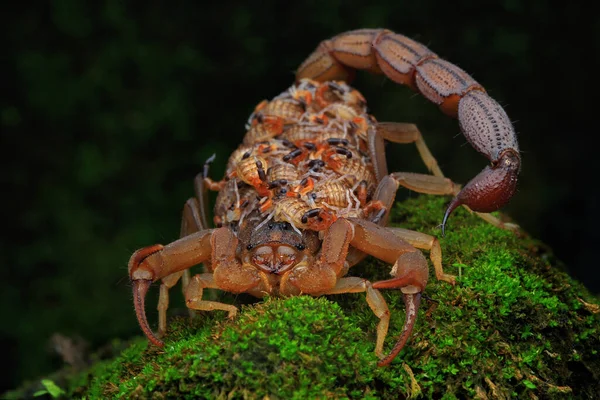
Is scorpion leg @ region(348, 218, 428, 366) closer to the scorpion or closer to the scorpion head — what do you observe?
the scorpion

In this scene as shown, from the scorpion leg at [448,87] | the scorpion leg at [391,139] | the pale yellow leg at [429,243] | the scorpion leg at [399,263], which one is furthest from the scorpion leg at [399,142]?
the scorpion leg at [399,263]

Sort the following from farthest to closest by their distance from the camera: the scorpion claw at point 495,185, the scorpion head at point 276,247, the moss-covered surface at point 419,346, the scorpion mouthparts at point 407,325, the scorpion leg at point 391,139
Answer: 1. the scorpion leg at point 391,139
2. the scorpion head at point 276,247
3. the scorpion claw at point 495,185
4. the scorpion mouthparts at point 407,325
5. the moss-covered surface at point 419,346

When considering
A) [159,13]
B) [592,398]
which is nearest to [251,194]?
[592,398]

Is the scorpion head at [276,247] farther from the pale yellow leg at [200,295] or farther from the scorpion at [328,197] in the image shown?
the pale yellow leg at [200,295]

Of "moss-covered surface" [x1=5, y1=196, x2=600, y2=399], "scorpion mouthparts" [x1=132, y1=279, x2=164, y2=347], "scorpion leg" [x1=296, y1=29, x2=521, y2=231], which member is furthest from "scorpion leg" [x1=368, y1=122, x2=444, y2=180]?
"scorpion mouthparts" [x1=132, y1=279, x2=164, y2=347]

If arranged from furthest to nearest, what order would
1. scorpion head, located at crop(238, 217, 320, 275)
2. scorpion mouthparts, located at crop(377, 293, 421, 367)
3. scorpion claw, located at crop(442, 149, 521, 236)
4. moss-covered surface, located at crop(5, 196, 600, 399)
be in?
scorpion head, located at crop(238, 217, 320, 275)
scorpion claw, located at crop(442, 149, 521, 236)
scorpion mouthparts, located at crop(377, 293, 421, 367)
moss-covered surface, located at crop(5, 196, 600, 399)

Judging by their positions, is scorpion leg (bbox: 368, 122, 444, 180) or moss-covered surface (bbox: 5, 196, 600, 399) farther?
scorpion leg (bbox: 368, 122, 444, 180)

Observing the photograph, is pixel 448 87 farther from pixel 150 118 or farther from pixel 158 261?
pixel 150 118

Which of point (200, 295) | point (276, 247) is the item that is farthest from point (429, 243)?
point (200, 295)
